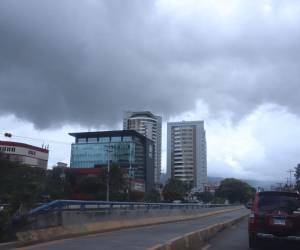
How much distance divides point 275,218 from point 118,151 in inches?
5611

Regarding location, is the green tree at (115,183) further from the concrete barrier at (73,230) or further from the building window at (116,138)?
the concrete barrier at (73,230)

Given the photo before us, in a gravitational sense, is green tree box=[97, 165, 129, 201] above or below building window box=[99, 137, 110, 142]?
below

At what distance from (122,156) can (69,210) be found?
140 m

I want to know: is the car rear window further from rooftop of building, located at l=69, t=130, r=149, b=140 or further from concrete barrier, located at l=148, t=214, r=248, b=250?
rooftop of building, located at l=69, t=130, r=149, b=140

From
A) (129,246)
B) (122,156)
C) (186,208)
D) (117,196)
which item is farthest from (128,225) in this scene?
(122,156)

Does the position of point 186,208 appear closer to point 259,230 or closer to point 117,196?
point 259,230

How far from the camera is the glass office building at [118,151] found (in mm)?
157250

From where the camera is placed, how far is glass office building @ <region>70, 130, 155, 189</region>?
157 m

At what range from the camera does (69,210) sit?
56.0ft

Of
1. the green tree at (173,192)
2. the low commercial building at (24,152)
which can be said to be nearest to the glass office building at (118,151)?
the low commercial building at (24,152)

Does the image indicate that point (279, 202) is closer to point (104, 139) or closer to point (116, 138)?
point (116, 138)

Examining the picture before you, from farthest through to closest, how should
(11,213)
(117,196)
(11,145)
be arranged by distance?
1. (11,145)
2. (117,196)
3. (11,213)

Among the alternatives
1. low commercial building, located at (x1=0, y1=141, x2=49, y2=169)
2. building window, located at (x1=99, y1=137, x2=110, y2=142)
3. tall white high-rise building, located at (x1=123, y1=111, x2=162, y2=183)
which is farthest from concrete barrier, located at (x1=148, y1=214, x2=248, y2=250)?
tall white high-rise building, located at (x1=123, y1=111, x2=162, y2=183)

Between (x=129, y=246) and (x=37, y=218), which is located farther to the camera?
(x=37, y=218)
